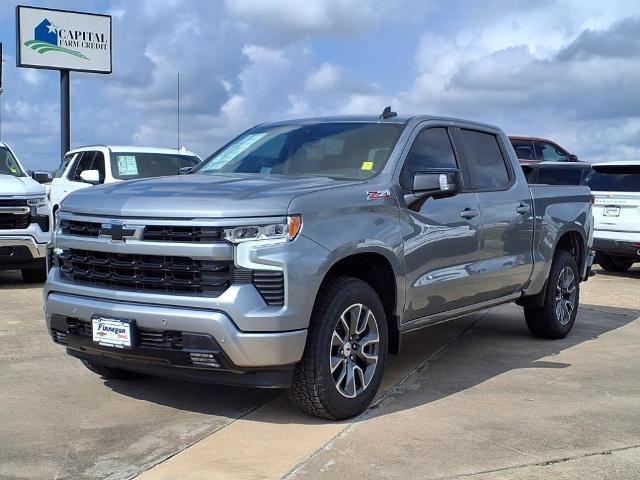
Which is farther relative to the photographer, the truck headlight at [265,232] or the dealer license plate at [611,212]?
the dealer license plate at [611,212]

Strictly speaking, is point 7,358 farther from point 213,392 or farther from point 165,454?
point 165,454

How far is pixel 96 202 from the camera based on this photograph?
15.9 ft

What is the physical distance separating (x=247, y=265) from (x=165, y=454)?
3.52 ft

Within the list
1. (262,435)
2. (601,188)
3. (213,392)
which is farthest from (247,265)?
(601,188)

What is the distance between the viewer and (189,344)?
436 centimetres

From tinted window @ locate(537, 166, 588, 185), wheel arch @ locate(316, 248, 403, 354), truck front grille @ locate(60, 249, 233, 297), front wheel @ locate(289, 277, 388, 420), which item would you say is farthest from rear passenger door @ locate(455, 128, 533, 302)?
tinted window @ locate(537, 166, 588, 185)

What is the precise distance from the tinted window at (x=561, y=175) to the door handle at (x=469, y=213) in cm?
937

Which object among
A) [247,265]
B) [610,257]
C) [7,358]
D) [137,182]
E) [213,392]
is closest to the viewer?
[247,265]

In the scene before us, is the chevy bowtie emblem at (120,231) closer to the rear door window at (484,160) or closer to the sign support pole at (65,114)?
the rear door window at (484,160)

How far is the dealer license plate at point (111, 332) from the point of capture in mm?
4500

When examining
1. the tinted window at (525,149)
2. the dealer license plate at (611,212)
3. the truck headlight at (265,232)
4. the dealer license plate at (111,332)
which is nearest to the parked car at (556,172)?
the dealer license plate at (611,212)

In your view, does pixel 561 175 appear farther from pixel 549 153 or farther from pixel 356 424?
pixel 356 424

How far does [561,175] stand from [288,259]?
11.9m

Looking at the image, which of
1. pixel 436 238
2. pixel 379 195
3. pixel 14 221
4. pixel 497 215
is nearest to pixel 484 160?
pixel 497 215
